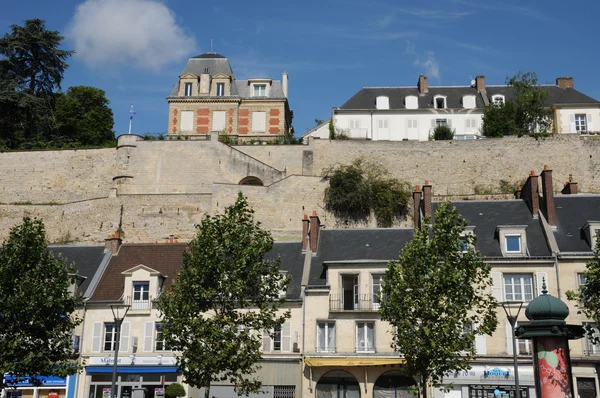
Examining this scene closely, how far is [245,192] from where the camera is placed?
40031mm

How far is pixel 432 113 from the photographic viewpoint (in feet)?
159

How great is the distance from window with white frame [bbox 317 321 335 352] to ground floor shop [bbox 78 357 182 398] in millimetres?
5003

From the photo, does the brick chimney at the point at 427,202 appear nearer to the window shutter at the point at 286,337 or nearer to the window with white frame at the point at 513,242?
the window with white frame at the point at 513,242

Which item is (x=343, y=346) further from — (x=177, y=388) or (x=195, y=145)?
(x=195, y=145)

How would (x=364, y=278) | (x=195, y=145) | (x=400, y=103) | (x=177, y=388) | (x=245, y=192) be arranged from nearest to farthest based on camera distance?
(x=177, y=388)
(x=364, y=278)
(x=245, y=192)
(x=195, y=145)
(x=400, y=103)

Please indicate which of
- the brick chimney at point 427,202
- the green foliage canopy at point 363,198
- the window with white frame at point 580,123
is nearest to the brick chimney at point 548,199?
the brick chimney at point 427,202

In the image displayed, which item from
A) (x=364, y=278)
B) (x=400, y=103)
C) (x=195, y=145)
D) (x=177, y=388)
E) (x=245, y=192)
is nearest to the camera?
(x=177, y=388)

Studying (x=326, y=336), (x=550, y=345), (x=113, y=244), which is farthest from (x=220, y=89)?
(x=550, y=345)

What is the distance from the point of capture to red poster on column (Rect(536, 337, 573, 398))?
12445 mm

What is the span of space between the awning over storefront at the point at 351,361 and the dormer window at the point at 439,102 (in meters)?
27.1

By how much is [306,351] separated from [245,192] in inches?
611

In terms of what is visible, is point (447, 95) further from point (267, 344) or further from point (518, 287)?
point (267, 344)

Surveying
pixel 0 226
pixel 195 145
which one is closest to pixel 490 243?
pixel 195 145

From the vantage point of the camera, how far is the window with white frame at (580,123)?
46.8m
